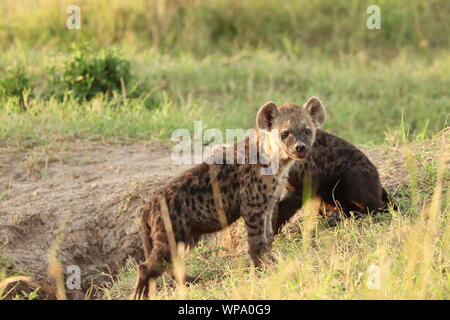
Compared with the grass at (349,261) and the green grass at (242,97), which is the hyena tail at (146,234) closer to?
the grass at (349,261)

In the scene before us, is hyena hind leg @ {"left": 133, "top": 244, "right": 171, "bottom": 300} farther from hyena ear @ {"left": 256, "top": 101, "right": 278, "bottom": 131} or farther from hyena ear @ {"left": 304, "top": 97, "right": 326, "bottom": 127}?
hyena ear @ {"left": 304, "top": 97, "right": 326, "bottom": 127}

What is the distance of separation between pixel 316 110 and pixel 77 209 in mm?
1991

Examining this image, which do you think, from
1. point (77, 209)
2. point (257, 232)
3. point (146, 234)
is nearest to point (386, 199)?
point (257, 232)

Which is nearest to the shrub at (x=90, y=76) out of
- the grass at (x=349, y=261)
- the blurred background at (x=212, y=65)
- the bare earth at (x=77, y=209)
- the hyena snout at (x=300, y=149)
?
the blurred background at (x=212, y=65)

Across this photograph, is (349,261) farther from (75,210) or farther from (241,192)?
(75,210)

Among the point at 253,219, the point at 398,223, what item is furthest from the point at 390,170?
the point at 253,219

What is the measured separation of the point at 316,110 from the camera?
561 centimetres

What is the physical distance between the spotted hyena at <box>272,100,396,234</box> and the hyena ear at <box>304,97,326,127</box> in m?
0.14

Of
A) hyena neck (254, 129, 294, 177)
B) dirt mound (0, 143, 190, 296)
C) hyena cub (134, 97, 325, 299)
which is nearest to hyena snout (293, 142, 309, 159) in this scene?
hyena cub (134, 97, 325, 299)

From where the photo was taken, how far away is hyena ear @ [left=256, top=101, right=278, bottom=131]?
5.41m

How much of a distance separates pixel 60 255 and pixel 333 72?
5.73m
